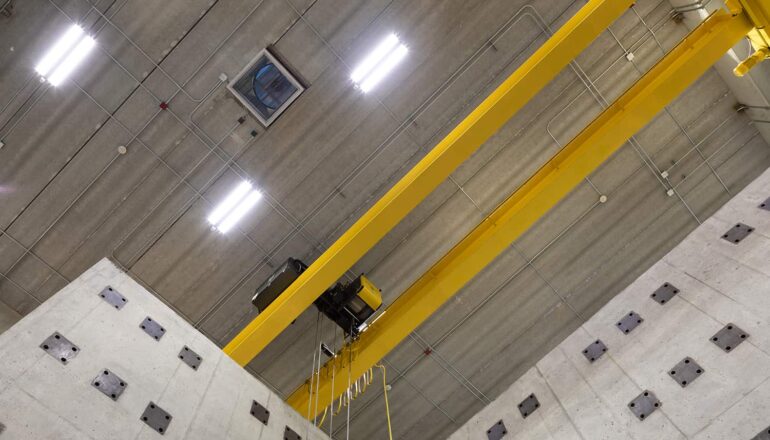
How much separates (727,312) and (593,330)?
1669 mm

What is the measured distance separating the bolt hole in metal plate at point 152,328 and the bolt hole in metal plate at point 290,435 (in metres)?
1.93

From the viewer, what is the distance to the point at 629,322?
7.29 metres

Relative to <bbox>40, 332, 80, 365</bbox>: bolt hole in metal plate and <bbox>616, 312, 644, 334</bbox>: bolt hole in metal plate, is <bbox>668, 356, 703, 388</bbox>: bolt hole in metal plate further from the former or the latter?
<bbox>40, 332, 80, 365</bbox>: bolt hole in metal plate

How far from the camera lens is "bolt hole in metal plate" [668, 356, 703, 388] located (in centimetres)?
608

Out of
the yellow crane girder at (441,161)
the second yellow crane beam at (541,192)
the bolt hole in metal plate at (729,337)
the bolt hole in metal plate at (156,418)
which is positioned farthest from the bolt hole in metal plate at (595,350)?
the bolt hole in metal plate at (156,418)

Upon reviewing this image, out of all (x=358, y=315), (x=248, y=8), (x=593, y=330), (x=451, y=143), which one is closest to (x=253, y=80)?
(x=248, y=8)

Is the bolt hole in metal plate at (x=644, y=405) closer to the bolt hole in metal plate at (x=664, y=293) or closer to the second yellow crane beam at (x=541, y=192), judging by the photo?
the bolt hole in metal plate at (x=664, y=293)

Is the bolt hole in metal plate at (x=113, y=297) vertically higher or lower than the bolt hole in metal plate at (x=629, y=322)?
higher

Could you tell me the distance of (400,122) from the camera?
1042 centimetres

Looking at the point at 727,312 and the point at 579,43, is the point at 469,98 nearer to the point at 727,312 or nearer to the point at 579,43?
the point at 579,43

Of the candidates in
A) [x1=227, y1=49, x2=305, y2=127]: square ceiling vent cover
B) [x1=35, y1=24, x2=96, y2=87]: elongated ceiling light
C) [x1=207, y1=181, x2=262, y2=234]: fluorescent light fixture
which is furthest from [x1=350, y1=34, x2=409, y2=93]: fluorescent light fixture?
[x1=35, y1=24, x2=96, y2=87]: elongated ceiling light

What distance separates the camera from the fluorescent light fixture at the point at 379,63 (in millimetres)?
10008

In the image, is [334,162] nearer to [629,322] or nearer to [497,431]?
[497,431]

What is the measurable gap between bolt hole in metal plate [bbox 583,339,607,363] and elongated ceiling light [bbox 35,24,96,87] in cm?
912
